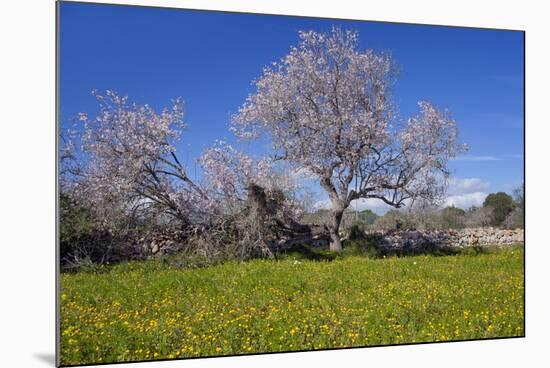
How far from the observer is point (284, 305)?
220 inches

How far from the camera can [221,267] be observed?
563 cm

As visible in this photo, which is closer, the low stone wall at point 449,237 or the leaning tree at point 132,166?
the leaning tree at point 132,166

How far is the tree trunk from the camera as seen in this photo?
579cm

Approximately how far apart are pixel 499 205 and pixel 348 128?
1519mm

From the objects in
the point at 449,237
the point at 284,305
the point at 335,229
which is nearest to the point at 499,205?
the point at 449,237

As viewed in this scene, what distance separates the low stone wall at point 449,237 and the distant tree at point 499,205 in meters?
0.10

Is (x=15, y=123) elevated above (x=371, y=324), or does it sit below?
above

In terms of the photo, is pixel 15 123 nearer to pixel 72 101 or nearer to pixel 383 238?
pixel 72 101

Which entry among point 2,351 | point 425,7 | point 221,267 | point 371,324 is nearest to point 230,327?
point 221,267

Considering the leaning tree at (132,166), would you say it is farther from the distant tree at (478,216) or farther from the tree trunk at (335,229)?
the distant tree at (478,216)

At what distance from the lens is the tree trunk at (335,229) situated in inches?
228

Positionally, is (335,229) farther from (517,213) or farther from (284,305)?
(517,213)

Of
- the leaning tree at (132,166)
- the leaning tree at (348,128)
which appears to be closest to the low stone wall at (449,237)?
the leaning tree at (348,128)

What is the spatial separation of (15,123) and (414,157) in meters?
3.26
